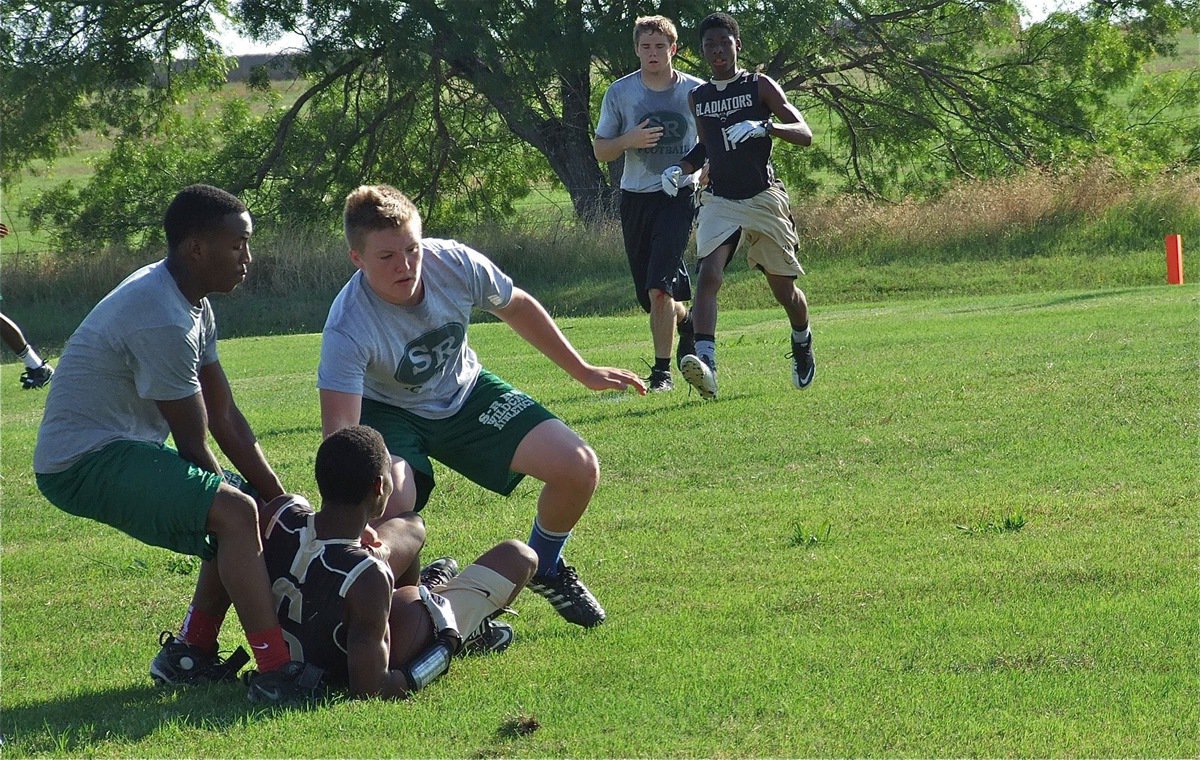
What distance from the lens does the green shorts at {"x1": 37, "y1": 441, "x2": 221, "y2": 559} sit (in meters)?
4.69

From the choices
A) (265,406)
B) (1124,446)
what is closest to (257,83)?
(265,406)

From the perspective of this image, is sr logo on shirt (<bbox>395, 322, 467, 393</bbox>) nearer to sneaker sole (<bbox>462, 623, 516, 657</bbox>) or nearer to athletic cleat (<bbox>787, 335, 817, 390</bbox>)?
sneaker sole (<bbox>462, 623, 516, 657</bbox>)

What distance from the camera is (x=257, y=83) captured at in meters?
29.0

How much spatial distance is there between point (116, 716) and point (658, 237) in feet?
21.7

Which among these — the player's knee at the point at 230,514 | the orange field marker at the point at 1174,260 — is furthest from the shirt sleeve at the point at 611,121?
the orange field marker at the point at 1174,260

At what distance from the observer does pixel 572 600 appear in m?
5.35

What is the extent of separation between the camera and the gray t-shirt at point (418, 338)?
5.29 m

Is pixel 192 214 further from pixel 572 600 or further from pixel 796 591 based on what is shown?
pixel 796 591

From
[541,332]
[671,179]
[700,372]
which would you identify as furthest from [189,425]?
[671,179]

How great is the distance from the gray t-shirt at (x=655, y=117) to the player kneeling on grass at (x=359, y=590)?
5.90 metres

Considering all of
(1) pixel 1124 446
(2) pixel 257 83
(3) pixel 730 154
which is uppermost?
(2) pixel 257 83

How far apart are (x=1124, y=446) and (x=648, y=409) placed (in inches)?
124

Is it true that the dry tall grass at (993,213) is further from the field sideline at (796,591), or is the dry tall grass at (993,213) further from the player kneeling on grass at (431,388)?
the player kneeling on grass at (431,388)

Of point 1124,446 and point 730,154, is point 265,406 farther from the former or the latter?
point 1124,446
